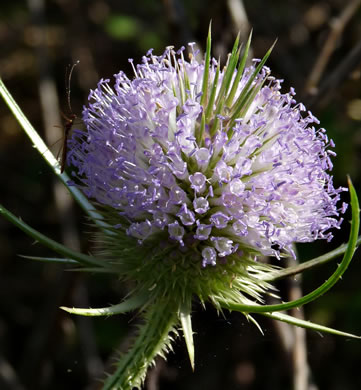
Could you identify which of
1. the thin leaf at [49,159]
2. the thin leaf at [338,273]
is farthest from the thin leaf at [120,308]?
the thin leaf at [338,273]

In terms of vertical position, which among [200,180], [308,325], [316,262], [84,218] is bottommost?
[308,325]

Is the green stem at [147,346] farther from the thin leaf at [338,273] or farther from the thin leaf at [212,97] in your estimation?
the thin leaf at [212,97]

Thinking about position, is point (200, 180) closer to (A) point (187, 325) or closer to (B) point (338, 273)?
(A) point (187, 325)

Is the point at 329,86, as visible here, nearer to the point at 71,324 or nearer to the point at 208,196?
the point at 208,196

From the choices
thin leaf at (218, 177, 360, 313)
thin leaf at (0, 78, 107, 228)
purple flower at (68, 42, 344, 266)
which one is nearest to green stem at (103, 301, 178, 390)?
purple flower at (68, 42, 344, 266)

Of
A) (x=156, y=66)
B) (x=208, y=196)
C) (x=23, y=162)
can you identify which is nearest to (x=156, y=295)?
(x=208, y=196)

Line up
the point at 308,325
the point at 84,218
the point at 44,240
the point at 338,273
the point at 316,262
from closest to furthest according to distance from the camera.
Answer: the point at 338,273, the point at 308,325, the point at 44,240, the point at 316,262, the point at 84,218

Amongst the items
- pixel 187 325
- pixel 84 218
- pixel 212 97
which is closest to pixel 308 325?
pixel 187 325
